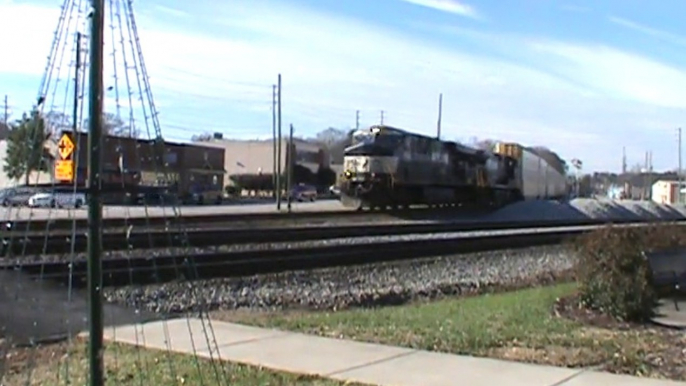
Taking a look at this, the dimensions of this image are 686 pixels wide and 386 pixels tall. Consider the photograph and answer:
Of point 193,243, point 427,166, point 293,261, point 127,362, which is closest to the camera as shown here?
point 127,362

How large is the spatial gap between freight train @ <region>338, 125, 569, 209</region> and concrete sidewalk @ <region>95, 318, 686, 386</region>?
30849 millimetres

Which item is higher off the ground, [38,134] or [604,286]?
[38,134]

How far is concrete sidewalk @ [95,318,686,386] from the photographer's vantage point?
25.3 feet

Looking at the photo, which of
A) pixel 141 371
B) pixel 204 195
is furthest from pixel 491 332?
pixel 204 195

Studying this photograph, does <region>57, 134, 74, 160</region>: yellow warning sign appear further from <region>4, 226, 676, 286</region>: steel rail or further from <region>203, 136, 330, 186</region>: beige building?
<region>203, 136, 330, 186</region>: beige building

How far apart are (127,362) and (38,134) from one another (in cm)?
361

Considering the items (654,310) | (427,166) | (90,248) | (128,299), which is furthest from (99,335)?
(427,166)

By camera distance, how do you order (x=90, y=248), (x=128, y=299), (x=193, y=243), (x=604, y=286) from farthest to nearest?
(x=193, y=243)
(x=128, y=299)
(x=604, y=286)
(x=90, y=248)

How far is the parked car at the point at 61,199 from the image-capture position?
16.6ft

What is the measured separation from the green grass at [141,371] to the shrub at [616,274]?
5.47 meters

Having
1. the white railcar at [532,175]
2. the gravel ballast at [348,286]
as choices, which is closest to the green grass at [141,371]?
the gravel ballast at [348,286]

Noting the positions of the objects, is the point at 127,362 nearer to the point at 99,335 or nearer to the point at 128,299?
the point at 99,335

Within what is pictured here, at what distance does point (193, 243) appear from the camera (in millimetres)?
20859

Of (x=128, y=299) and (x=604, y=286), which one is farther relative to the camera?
(x=128, y=299)
